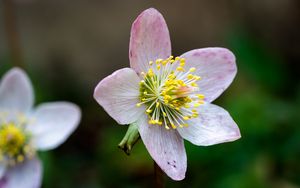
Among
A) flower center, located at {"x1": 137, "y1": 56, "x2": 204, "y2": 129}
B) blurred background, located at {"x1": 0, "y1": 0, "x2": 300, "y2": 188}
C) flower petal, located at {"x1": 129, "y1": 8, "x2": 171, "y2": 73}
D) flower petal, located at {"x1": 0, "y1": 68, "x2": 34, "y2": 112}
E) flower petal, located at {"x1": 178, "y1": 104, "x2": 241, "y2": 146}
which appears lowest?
blurred background, located at {"x1": 0, "y1": 0, "x2": 300, "y2": 188}

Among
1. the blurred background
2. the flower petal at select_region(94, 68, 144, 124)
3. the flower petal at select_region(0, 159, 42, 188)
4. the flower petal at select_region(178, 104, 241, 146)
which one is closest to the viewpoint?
the flower petal at select_region(94, 68, 144, 124)

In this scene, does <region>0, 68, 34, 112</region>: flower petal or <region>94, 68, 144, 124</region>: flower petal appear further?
<region>0, 68, 34, 112</region>: flower petal

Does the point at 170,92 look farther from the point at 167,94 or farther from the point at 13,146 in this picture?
the point at 13,146

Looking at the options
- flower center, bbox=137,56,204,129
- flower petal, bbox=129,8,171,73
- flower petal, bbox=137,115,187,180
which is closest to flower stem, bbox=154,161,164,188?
flower petal, bbox=137,115,187,180

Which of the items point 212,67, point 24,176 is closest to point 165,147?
point 212,67

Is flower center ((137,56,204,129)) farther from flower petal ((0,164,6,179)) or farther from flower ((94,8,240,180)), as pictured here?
flower petal ((0,164,6,179))

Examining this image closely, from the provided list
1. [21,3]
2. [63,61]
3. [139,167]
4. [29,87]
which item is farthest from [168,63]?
[21,3]
